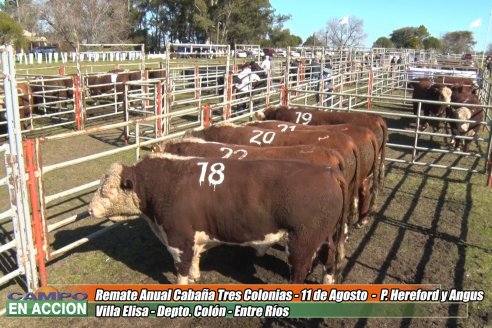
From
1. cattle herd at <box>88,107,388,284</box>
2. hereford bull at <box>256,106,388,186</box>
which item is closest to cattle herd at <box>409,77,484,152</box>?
hereford bull at <box>256,106,388,186</box>

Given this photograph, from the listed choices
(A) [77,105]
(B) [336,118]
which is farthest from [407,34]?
(B) [336,118]

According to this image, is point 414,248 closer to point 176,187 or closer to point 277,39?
point 176,187

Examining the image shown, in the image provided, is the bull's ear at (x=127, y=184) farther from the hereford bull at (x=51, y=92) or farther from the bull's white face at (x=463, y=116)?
the hereford bull at (x=51, y=92)

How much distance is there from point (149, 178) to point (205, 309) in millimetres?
1316

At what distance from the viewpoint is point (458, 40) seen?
82.8 meters

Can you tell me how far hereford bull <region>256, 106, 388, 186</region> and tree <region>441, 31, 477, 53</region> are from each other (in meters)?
80.1

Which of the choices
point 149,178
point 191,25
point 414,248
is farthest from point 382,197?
point 191,25

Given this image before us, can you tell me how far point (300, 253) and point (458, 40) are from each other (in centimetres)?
9257

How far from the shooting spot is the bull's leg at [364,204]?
18.5ft

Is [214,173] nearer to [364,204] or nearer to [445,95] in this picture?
[364,204]

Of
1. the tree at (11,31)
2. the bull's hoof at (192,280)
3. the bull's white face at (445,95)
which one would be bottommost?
the bull's hoof at (192,280)

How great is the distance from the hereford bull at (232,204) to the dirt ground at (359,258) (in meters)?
0.49

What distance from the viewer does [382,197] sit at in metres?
6.73

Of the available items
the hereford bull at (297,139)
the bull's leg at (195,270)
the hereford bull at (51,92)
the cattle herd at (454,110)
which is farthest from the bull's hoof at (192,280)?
the hereford bull at (51,92)
